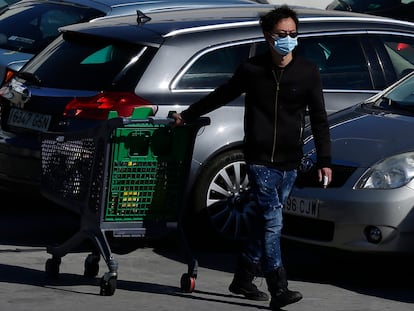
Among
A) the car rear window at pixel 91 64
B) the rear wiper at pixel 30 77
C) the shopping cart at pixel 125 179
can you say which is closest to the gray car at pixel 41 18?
the rear wiper at pixel 30 77

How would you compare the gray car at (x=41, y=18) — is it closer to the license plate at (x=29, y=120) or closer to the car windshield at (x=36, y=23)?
the car windshield at (x=36, y=23)

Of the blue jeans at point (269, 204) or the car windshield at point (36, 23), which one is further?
the car windshield at point (36, 23)

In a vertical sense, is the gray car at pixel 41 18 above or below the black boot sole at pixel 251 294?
above

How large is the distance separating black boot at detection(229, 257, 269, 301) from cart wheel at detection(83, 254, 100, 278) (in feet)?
3.12

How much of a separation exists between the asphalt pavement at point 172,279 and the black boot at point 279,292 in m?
0.12

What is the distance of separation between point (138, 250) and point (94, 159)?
5.54 feet

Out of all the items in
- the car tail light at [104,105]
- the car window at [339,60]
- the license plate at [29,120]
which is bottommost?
the license plate at [29,120]

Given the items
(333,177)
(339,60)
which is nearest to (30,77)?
(339,60)

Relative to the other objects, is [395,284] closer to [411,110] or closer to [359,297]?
[359,297]

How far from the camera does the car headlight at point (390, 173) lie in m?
7.78

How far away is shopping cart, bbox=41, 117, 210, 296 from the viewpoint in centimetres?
755

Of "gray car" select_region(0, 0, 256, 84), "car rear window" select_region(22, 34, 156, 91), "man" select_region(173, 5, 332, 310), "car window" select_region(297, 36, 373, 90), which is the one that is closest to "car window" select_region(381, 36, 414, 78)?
"car window" select_region(297, 36, 373, 90)

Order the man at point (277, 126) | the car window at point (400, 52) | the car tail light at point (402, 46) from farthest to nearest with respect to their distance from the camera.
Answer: the car tail light at point (402, 46) < the car window at point (400, 52) < the man at point (277, 126)

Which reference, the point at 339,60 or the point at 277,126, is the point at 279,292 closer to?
the point at 277,126
